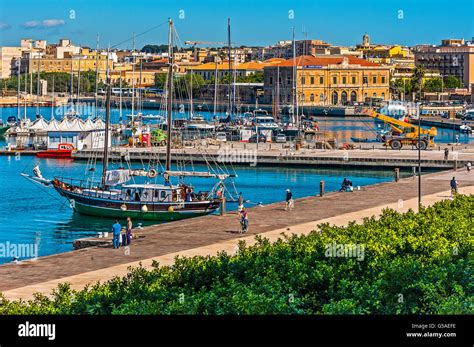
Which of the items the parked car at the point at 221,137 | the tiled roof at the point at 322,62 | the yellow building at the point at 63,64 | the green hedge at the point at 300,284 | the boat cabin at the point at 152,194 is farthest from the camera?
the yellow building at the point at 63,64

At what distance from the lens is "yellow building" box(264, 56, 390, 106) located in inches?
5330

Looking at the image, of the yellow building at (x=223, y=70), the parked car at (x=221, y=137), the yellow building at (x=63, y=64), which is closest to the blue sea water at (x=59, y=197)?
the parked car at (x=221, y=137)

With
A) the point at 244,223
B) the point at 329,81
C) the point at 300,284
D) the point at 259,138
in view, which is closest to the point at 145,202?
the point at 244,223

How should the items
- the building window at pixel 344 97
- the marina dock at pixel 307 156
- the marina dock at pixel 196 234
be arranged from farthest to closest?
1. the building window at pixel 344 97
2. the marina dock at pixel 307 156
3. the marina dock at pixel 196 234

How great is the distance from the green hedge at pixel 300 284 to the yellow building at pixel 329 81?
10999cm

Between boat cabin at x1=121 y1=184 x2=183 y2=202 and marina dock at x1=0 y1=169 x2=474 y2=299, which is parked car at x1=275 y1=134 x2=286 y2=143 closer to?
marina dock at x1=0 y1=169 x2=474 y2=299

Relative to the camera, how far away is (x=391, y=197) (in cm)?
4012

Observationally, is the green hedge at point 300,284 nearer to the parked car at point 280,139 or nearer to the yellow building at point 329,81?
the parked car at point 280,139

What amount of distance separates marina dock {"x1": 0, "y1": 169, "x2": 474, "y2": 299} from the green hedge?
10.7 feet

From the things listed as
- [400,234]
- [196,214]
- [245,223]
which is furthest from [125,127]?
[400,234]

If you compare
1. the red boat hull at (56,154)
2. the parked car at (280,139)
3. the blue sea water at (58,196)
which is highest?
the parked car at (280,139)

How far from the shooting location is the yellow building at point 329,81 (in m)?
135

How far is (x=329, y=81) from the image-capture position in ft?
452
